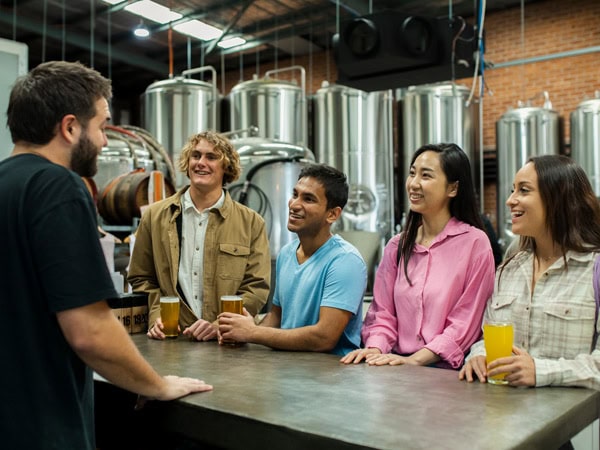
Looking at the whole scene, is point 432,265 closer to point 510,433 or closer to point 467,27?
point 510,433

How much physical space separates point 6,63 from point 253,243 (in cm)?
254

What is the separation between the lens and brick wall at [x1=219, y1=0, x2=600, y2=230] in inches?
326

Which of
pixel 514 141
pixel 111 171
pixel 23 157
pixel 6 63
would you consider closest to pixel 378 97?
pixel 514 141

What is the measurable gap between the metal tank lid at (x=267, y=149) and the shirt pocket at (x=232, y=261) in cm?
348

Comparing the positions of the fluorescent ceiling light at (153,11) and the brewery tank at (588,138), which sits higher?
the fluorescent ceiling light at (153,11)

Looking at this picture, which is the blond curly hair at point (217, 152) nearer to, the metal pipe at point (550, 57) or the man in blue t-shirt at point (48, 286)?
the man in blue t-shirt at point (48, 286)

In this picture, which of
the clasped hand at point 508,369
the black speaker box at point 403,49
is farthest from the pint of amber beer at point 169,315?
the black speaker box at point 403,49

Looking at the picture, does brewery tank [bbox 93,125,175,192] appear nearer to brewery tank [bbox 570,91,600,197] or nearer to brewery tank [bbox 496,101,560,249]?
brewery tank [bbox 496,101,560,249]

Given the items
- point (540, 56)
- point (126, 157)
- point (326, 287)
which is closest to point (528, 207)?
point (326, 287)

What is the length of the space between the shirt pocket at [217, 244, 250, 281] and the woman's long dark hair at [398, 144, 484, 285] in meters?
0.71

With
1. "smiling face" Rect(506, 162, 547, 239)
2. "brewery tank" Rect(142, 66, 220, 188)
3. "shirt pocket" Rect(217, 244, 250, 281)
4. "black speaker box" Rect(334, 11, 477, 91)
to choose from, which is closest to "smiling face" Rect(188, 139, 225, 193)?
"shirt pocket" Rect(217, 244, 250, 281)

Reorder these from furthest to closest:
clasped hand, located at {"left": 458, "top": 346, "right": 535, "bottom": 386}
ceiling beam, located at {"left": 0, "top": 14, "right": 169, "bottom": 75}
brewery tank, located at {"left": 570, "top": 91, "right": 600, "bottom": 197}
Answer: ceiling beam, located at {"left": 0, "top": 14, "right": 169, "bottom": 75}, brewery tank, located at {"left": 570, "top": 91, "right": 600, "bottom": 197}, clasped hand, located at {"left": 458, "top": 346, "right": 535, "bottom": 386}

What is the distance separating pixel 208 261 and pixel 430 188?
0.95 metres

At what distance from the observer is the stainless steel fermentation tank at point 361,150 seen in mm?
7426
